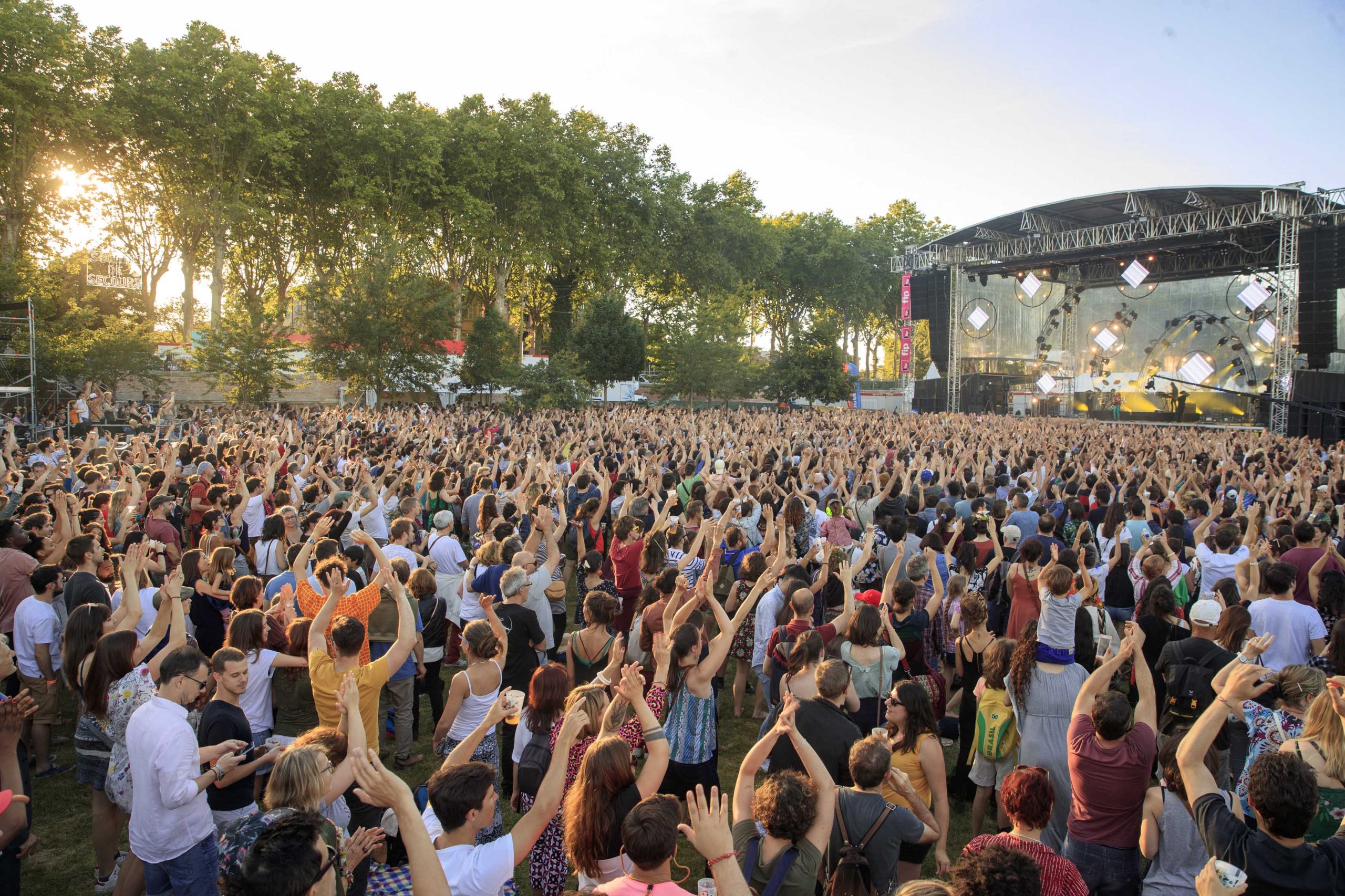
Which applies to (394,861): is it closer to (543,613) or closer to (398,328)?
(543,613)

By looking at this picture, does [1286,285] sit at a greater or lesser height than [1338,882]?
greater

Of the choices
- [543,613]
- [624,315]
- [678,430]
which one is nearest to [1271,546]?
[543,613]

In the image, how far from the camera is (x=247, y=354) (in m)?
25.5

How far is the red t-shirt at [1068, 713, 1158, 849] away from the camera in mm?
3328

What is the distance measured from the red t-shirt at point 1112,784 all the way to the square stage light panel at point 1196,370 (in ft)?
119

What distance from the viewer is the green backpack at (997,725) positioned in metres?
4.28

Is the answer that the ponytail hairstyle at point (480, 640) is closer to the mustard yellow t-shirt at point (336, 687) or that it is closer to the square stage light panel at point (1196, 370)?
the mustard yellow t-shirt at point (336, 687)

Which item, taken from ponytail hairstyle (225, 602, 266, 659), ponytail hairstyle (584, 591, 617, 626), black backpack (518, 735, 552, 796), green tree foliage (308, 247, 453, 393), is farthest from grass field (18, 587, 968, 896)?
green tree foliage (308, 247, 453, 393)

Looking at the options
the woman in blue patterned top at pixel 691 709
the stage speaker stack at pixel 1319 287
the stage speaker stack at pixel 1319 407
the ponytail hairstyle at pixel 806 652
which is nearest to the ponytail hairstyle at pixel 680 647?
the woman in blue patterned top at pixel 691 709

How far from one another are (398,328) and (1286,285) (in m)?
27.7

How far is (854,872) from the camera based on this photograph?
2.99 metres

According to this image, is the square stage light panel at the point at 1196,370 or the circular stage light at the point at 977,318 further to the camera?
the circular stage light at the point at 977,318

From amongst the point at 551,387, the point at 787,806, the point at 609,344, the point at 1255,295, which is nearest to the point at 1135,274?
the point at 1255,295

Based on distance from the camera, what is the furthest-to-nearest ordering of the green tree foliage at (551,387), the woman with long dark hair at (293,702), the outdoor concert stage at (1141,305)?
the green tree foliage at (551,387) < the outdoor concert stage at (1141,305) < the woman with long dark hair at (293,702)
